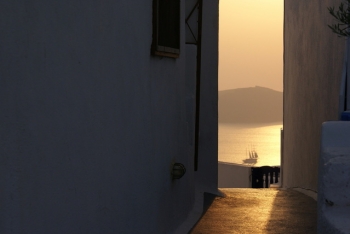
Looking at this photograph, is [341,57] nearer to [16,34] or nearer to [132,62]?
[132,62]

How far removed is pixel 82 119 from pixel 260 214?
609cm

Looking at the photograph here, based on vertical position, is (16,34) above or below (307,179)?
above

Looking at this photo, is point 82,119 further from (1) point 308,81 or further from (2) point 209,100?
(1) point 308,81

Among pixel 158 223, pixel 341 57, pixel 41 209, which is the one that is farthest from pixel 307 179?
pixel 41 209

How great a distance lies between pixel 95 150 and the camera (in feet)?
14.8

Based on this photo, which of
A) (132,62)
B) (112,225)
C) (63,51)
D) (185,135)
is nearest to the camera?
(63,51)

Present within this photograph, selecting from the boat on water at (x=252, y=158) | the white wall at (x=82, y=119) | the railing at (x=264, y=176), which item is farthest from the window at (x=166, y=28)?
the boat on water at (x=252, y=158)

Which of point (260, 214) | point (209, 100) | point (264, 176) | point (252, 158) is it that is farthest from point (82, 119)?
point (252, 158)

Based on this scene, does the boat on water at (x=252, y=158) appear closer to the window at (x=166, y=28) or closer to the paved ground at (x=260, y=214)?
the paved ground at (x=260, y=214)

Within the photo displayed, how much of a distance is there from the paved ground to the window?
7.99 ft

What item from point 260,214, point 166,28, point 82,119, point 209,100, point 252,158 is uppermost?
point 166,28

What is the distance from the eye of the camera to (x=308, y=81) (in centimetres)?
1362

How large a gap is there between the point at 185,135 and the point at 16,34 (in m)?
6.10

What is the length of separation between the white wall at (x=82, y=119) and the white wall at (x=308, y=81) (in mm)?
4609
